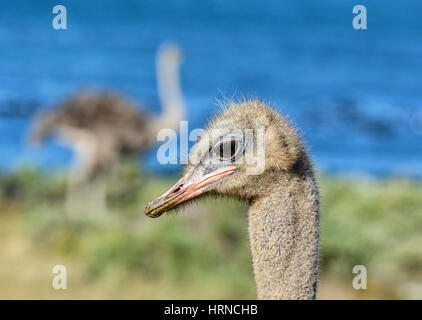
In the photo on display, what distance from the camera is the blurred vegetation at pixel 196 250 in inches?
315

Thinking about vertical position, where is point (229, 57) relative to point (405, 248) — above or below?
above

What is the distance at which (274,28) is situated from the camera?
105 ft

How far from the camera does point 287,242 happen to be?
139 inches

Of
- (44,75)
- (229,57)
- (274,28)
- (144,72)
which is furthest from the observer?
(274,28)

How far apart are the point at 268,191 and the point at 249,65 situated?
2157 cm

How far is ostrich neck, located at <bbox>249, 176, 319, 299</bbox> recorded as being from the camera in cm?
353

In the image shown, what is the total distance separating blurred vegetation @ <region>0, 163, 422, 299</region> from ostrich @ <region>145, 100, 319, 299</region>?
A: 12.3 ft
